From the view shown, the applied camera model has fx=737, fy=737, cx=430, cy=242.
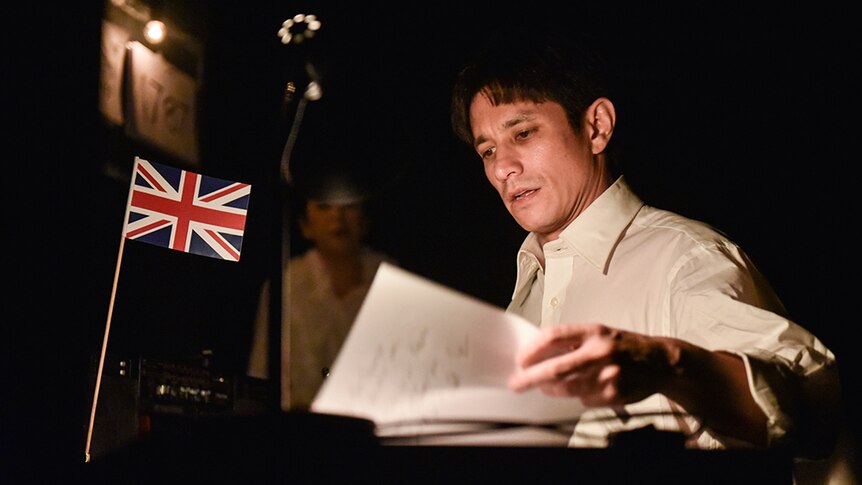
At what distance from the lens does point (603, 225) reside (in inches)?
62.1

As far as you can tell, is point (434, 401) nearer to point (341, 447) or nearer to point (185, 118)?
point (341, 447)

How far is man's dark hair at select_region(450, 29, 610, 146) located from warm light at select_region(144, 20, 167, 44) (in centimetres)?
104

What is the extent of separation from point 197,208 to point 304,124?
617 mm

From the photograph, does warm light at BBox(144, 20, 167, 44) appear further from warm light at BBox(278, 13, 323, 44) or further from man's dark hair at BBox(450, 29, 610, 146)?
man's dark hair at BBox(450, 29, 610, 146)

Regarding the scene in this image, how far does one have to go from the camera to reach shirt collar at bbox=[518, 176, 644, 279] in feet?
5.08

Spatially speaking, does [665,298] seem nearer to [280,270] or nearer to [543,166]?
[543,166]

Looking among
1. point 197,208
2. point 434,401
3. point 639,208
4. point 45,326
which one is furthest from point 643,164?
point 45,326

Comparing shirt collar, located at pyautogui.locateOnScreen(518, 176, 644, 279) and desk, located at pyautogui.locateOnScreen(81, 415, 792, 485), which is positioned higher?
shirt collar, located at pyautogui.locateOnScreen(518, 176, 644, 279)

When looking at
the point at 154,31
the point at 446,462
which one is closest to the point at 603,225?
the point at 446,462

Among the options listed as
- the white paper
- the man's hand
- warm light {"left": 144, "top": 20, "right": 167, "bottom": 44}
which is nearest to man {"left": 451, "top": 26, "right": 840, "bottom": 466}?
the man's hand

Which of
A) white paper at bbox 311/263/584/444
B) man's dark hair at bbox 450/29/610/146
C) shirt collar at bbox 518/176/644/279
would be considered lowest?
white paper at bbox 311/263/584/444

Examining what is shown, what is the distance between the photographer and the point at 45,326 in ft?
A: 4.89

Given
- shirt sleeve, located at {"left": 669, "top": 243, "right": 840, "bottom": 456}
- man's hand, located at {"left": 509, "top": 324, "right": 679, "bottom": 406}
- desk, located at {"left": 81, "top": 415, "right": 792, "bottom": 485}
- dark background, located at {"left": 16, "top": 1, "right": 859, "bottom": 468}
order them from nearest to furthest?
desk, located at {"left": 81, "top": 415, "right": 792, "bottom": 485} → man's hand, located at {"left": 509, "top": 324, "right": 679, "bottom": 406} → shirt sleeve, located at {"left": 669, "top": 243, "right": 840, "bottom": 456} → dark background, located at {"left": 16, "top": 1, "right": 859, "bottom": 468}

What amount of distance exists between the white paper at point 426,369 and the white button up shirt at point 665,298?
106mm
